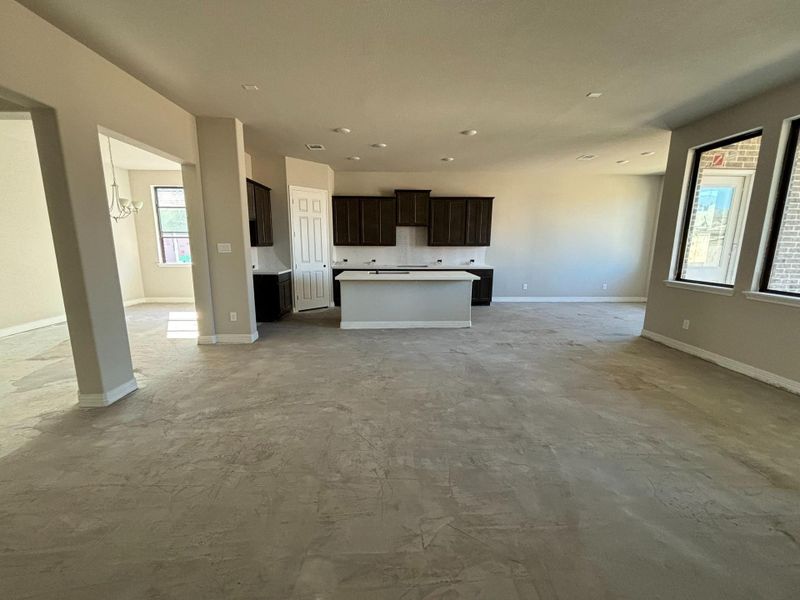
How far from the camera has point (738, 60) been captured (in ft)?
8.54

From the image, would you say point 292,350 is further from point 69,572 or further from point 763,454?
point 763,454

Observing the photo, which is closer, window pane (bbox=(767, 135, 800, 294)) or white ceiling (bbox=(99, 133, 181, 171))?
window pane (bbox=(767, 135, 800, 294))

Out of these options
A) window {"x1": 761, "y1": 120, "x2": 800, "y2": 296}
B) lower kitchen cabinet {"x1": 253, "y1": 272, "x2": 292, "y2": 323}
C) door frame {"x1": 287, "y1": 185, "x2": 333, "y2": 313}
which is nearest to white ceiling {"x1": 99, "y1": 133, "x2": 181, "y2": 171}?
door frame {"x1": 287, "y1": 185, "x2": 333, "y2": 313}

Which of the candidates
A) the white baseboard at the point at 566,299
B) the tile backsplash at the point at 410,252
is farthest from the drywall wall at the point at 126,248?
the white baseboard at the point at 566,299

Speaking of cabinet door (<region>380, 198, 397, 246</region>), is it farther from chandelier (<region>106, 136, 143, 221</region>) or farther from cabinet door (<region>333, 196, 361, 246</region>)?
chandelier (<region>106, 136, 143, 221</region>)

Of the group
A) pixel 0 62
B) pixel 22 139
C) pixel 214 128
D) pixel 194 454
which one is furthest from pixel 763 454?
pixel 22 139

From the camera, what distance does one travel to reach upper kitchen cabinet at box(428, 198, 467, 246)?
22.4 ft

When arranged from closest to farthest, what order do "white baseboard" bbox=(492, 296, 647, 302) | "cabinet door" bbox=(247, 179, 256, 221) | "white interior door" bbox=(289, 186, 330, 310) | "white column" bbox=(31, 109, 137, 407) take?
"white column" bbox=(31, 109, 137, 407)
"cabinet door" bbox=(247, 179, 256, 221)
"white interior door" bbox=(289, 186, 330, 310)
"white baseboard" bbox=(492, 296, 647, 302)

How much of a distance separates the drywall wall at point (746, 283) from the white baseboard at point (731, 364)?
0.03 m

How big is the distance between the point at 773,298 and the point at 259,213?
6531 mm

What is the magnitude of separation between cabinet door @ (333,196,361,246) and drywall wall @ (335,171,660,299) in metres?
0.32

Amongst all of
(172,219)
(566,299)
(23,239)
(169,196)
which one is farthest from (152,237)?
(566,299)

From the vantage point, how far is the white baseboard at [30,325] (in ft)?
15.2

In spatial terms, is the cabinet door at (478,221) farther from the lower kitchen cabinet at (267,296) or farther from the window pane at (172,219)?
the window pane at (172,219)
